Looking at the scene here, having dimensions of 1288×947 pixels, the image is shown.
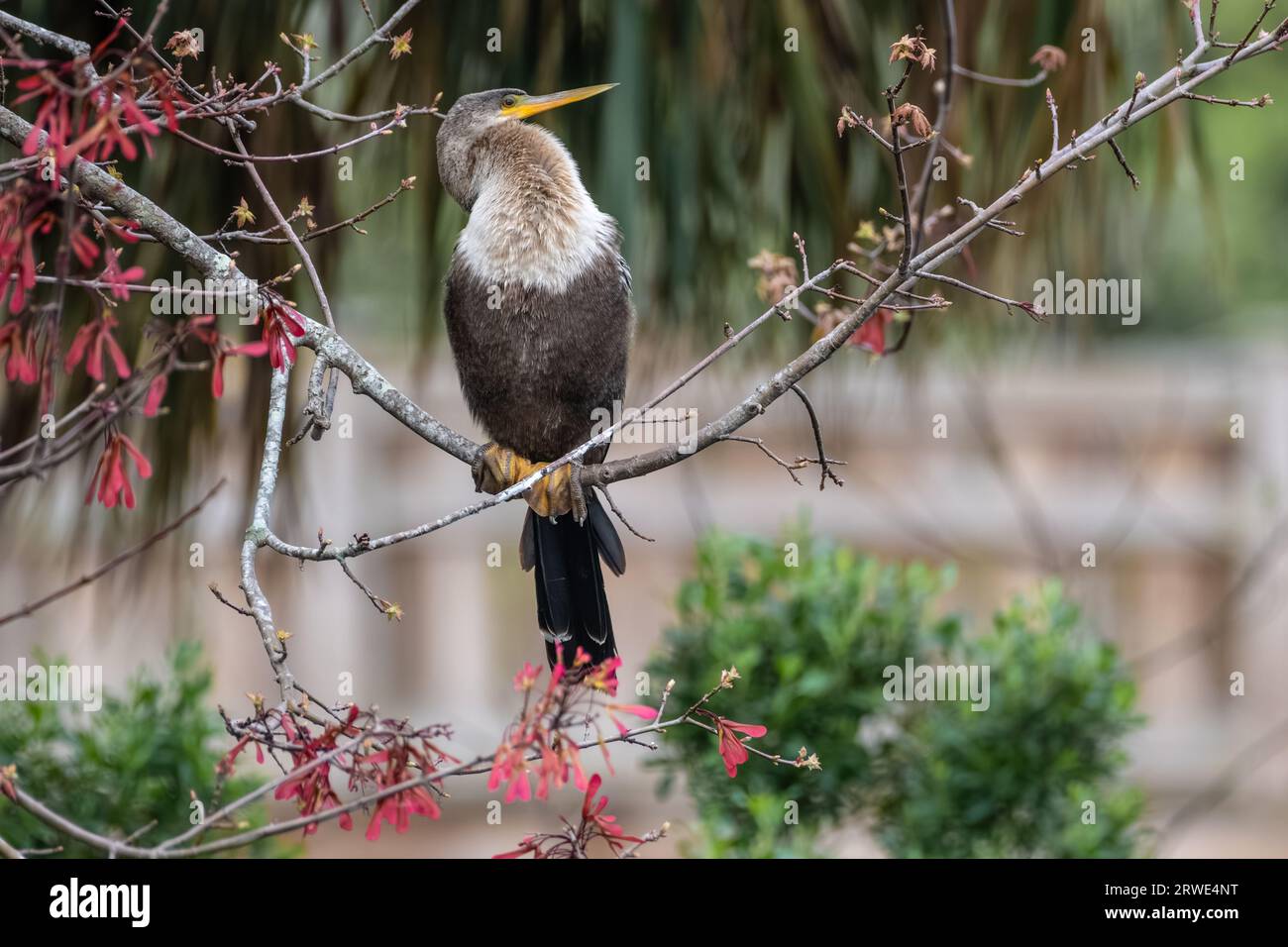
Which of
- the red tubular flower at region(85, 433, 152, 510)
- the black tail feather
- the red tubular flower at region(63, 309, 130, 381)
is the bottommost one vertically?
the black tail feather

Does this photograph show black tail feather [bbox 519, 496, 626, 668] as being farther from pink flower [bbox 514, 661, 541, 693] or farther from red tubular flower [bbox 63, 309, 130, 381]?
red tubular flower [bbox 63, 309, 130, 381]

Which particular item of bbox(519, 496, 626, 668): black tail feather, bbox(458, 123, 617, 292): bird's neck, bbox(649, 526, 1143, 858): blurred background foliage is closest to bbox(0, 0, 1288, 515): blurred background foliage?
bbox(458, 123, 617, 292): bird's neck

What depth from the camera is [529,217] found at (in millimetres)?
1694

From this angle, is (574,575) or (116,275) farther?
(574,575)

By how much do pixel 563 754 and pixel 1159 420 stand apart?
394cm

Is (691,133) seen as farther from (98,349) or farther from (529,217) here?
(98,349)

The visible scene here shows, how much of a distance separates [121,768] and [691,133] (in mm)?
1467

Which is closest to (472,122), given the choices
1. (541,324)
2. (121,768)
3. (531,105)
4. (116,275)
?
(531,105)

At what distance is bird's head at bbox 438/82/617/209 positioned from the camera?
1.66m

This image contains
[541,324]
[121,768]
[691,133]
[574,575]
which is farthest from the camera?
[121,768]

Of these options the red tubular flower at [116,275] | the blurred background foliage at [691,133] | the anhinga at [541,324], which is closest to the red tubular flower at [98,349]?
the red tubular flower at [116,275]

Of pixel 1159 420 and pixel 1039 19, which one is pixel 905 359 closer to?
pixel 1039 19

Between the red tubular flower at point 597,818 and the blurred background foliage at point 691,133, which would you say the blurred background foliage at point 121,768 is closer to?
the blurred background foliage at point 691,133
